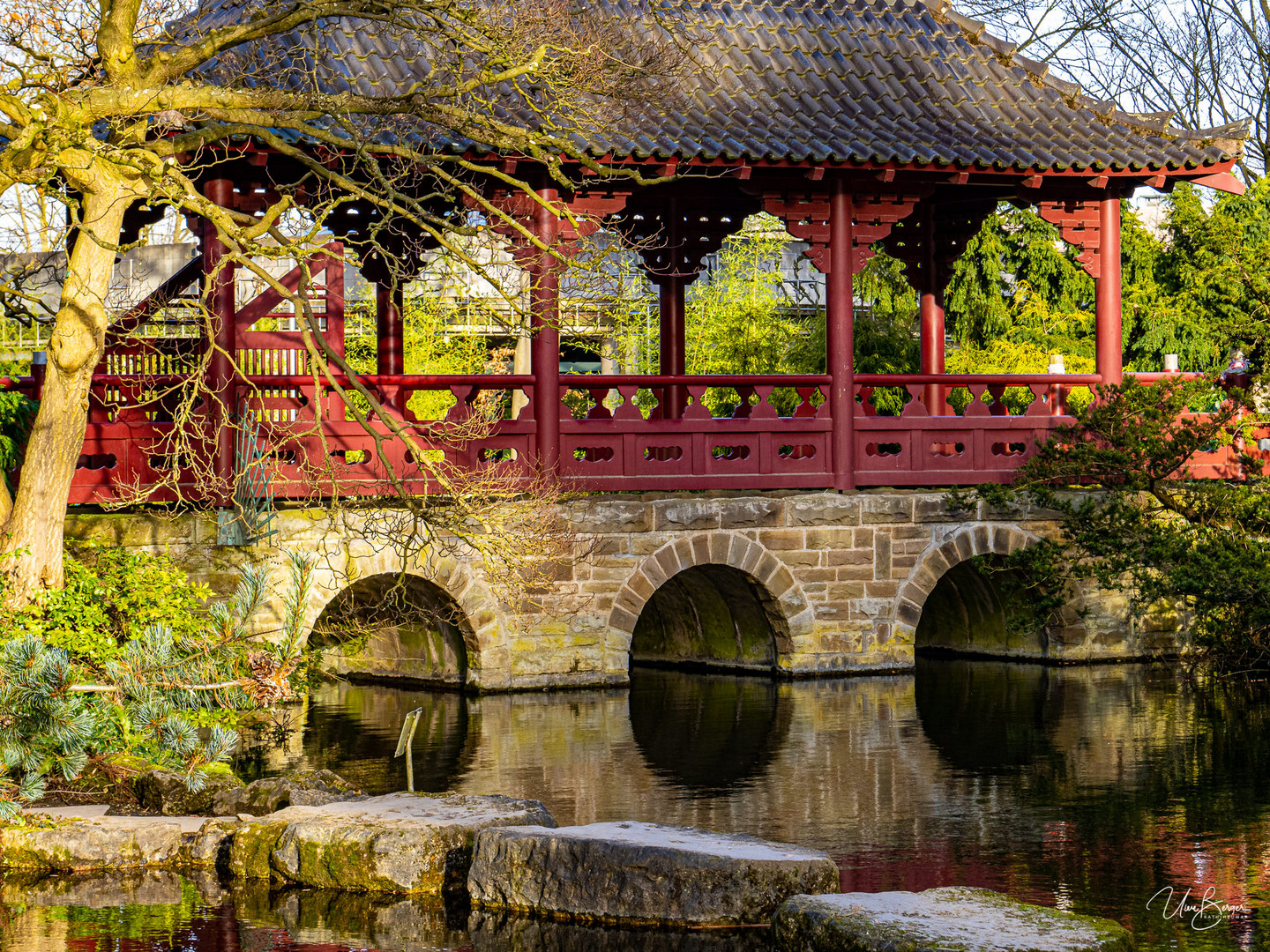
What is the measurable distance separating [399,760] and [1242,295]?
10930 mm

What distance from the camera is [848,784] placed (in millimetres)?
11227

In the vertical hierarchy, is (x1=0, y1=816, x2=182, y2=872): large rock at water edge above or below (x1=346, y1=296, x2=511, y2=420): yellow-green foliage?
below

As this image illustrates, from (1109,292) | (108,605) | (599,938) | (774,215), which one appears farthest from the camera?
(1109,292)

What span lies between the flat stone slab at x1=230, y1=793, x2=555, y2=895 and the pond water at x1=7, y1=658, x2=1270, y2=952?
0.18 metres

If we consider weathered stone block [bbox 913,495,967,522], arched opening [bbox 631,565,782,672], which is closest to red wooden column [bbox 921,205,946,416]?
weathered stone block [bbox 913,495,967,522]

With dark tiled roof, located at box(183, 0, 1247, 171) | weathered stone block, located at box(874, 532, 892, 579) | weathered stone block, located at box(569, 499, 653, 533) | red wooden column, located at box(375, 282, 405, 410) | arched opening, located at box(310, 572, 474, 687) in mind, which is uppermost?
dark tiled roof, located at box(183, 0, 1247, 171)

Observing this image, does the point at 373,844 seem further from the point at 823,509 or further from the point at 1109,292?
the point at 1109,292

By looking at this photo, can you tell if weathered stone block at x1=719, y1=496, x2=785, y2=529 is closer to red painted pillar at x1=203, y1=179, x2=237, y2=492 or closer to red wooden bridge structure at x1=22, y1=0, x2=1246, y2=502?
red wooden bridge structure at x1=22, y1=0, x2=1246, y2=502

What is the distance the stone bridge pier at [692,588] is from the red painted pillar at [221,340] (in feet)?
1.94

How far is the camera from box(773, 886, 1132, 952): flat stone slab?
6762mm

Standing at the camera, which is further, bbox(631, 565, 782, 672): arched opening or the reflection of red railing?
bbox(631, 565, 782, 672): arched opening

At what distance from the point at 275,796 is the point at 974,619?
33.5ft

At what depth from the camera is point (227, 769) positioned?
1022 cm

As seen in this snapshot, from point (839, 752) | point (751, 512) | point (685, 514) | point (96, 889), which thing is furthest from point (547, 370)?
point (96, 889)
